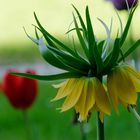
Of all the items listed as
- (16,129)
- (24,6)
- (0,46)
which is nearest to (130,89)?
(16,129)

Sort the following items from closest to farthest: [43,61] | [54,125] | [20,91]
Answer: [20,91], [54,125], [43,61]

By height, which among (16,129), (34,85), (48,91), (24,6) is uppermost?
(34,85)

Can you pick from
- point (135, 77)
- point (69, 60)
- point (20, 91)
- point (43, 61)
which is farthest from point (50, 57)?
point (43, 61)

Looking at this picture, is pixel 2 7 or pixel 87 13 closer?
pixel 87 13

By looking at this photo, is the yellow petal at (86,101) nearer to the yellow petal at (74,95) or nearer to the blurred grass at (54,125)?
the yellow petal at (74,95)

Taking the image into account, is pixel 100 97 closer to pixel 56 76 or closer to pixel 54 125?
pixel 56 76

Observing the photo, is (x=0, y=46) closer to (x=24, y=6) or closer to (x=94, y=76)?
(x=24, y=6)

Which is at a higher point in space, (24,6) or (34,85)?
(34,85)
